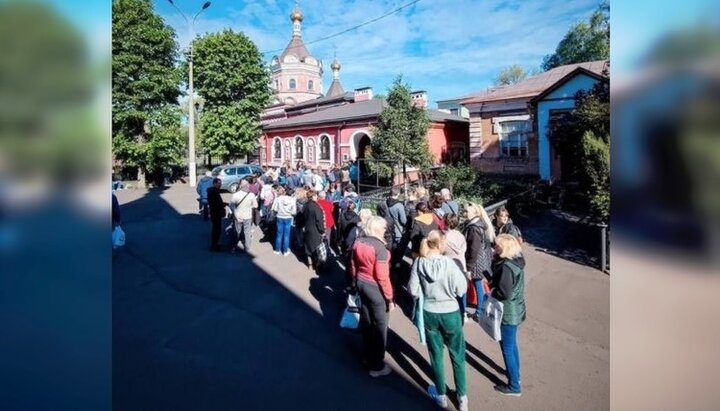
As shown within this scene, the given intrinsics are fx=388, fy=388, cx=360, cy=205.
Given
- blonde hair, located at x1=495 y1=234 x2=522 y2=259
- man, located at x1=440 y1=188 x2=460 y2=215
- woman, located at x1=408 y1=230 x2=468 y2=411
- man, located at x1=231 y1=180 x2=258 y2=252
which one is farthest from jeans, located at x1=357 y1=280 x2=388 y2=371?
A: man, located at x1=231 y1=180 x2=258 y2=252

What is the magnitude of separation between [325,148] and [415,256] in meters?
16.9

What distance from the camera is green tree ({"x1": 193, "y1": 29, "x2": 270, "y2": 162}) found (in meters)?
14.9

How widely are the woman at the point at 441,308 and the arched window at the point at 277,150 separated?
874 inches

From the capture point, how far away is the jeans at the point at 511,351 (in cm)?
330

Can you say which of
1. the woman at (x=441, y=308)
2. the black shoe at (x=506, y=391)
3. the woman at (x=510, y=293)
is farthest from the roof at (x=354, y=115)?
the black shoe at (x=506, y=391)

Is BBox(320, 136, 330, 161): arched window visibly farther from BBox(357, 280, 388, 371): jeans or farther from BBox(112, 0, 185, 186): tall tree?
BBox(357, 280, 388, 371): jeans

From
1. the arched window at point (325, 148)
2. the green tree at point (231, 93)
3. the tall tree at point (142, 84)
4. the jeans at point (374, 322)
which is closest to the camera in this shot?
the jeans at point (374, 322)

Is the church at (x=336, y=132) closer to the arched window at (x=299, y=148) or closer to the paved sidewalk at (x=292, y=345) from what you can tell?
the arched window at (x=299, y=148)
